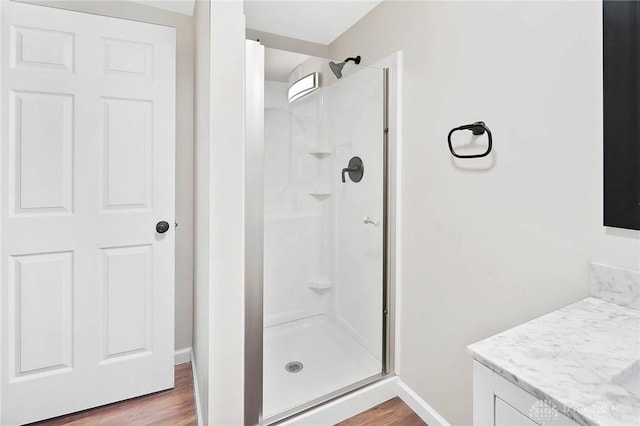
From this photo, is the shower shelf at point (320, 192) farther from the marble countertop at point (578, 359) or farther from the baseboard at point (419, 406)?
the marble countertop at point (578, 359)

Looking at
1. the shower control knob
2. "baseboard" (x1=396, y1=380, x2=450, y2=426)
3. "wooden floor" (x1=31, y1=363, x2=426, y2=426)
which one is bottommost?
"wooden floor" (x1=31, y1=363, x2=426, y2=426)

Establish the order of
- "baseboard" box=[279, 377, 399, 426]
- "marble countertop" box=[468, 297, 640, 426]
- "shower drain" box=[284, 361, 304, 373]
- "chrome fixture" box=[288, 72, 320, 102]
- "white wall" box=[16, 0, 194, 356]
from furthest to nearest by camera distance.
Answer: "white wall" box=[16, 0, 194, 356]
"shower drain" box=[284, 361, 304, 373]
"chrome fixture" box=[288, 72, 320, 102]
"baseboard" box=[279, 377, 399, 426]
"marble countertop" box=[468, 297, 640, 426]

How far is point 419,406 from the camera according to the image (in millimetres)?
1764

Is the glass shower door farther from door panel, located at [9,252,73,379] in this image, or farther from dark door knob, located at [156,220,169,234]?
door panel, located at [9,252,73,379]

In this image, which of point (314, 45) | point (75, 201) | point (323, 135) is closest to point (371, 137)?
point (323, 135)

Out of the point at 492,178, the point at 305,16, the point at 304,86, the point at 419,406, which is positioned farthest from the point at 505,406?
the point at 305,16

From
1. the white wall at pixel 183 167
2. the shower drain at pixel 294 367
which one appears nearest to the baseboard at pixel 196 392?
the white wall at pixel 183 167

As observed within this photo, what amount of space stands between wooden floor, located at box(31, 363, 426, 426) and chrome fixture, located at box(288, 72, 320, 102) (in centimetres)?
174

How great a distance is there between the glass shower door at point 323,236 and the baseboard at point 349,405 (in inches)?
2.3

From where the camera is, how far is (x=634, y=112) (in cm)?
94

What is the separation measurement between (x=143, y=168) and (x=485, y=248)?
185 cm

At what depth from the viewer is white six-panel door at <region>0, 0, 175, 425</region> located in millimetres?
1665

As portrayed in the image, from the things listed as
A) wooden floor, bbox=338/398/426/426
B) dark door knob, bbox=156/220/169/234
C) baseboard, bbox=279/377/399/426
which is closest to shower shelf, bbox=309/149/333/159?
dark door knob, bbox=156/220/169/234

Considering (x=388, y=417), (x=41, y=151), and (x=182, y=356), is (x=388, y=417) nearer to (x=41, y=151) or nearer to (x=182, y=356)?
(x=182, y=356)
